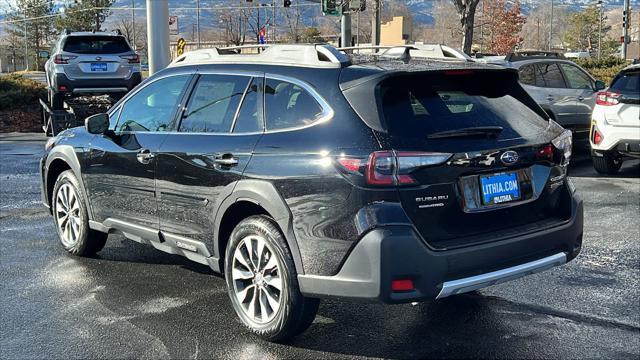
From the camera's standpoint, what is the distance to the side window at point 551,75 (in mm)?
11742

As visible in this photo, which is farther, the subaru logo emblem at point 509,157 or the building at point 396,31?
the building at point 396,31

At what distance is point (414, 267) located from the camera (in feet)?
12.0

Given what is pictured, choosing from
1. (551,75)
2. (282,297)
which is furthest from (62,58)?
(282,297)

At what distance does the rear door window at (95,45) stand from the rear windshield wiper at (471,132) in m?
12.8

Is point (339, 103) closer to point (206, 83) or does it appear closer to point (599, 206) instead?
point (206, 83)

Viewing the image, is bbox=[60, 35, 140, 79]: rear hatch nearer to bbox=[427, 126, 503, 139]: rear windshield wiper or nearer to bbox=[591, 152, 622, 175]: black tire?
bbox=[591, 152, 622, 175]: black tire

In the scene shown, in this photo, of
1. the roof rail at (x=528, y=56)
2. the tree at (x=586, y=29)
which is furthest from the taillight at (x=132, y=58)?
the tree at (x=586, y=29)

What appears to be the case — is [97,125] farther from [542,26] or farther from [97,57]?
[542,26]

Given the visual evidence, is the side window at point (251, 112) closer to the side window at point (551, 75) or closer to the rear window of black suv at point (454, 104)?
the rear window of black suv at point (454, 104)

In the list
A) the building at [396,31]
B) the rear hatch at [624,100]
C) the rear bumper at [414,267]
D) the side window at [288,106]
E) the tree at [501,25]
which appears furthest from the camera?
the building at [396,31]

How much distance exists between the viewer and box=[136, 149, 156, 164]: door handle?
16.9 feet

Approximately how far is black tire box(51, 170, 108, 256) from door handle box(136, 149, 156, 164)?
1.12 metres

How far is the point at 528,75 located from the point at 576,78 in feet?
3.71

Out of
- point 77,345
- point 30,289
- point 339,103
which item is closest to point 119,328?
point 77,345
